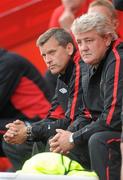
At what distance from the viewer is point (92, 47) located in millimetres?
5613

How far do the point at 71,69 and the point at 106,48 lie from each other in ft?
1.75

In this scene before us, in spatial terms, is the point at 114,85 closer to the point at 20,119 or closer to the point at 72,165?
the point at 72,165

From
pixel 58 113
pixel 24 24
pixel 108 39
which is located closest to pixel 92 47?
pixel 108 39

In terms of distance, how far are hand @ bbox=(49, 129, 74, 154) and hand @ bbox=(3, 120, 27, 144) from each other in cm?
56

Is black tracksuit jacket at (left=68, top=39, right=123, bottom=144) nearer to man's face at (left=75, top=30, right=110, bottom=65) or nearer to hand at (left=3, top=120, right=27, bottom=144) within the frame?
man's face at (left=75, top=30, right=110, bottom=65)

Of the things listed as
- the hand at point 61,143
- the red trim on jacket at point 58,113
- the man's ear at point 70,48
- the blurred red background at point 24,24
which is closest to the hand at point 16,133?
the red trim on jacket at point 58,113

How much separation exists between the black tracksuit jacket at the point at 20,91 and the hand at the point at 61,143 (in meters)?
1.08

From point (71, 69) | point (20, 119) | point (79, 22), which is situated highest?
point (79, 22)

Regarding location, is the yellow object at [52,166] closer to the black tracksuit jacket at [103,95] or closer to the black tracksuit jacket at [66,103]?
the black tracksuit jacket at [103,95]

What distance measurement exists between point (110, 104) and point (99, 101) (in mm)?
326

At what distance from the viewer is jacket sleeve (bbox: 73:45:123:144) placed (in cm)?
525

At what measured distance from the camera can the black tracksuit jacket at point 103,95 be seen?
5258mm

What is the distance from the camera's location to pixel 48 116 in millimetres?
6355

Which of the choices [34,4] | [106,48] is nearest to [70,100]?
[106,48]
